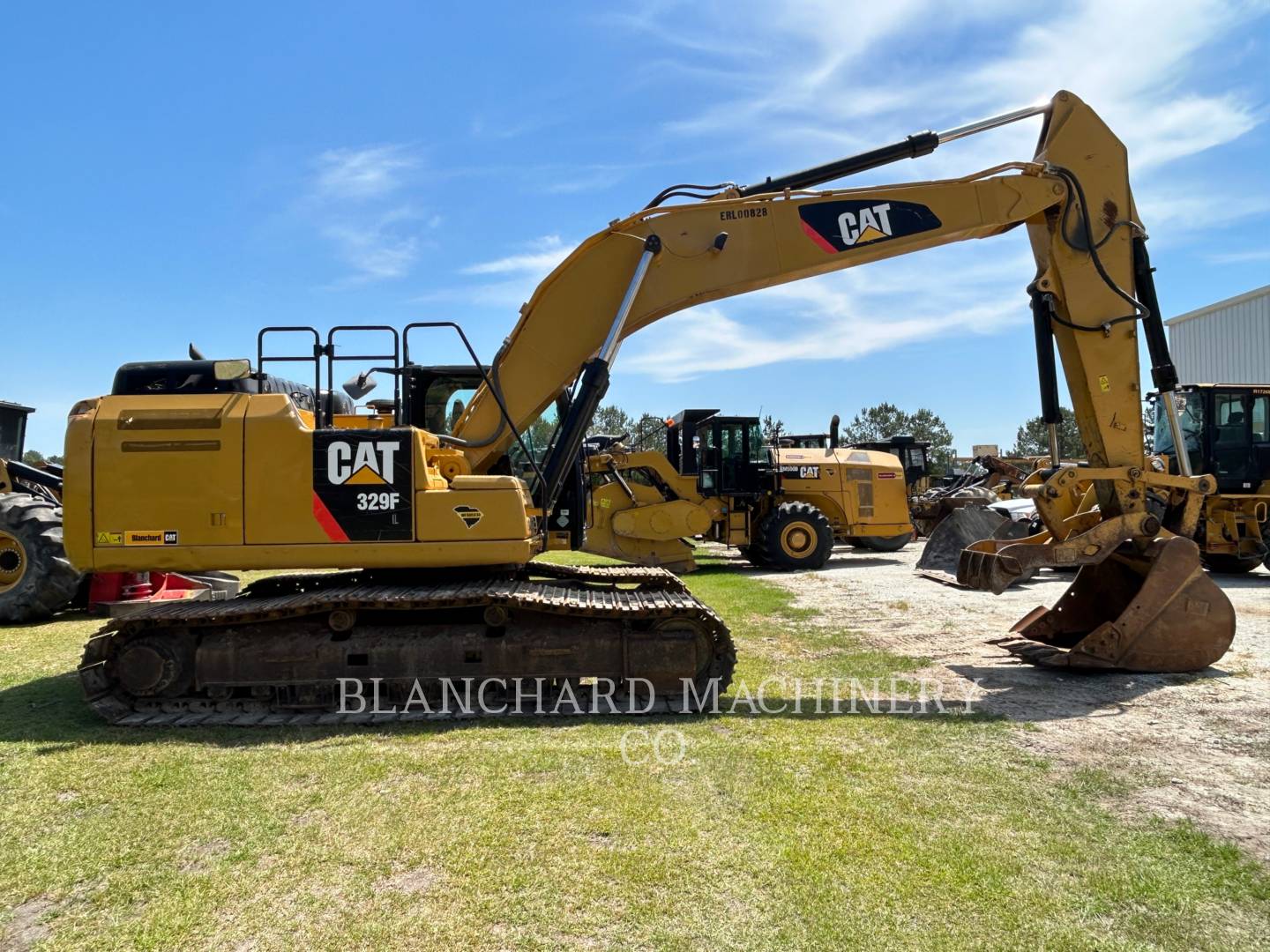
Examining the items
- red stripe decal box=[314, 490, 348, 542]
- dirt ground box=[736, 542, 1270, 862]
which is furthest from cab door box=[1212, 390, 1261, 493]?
red stripe decal box=[314, 490, 348, 542]

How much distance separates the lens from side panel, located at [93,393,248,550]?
6430 millimetres

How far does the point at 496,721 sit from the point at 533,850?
2.25 metres

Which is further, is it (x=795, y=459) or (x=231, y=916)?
(x=795, y=459)

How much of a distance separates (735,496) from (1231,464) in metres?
9.17

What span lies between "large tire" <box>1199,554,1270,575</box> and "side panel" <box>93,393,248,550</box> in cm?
1587

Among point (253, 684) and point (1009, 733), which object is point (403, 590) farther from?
point (1009, 733)

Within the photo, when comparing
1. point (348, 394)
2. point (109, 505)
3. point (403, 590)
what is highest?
point (348, 394)

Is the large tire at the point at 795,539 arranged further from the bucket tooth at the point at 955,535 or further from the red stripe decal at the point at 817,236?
the red stripe decal at the point at 817,236

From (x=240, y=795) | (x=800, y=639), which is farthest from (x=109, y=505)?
(x=800, y=639)

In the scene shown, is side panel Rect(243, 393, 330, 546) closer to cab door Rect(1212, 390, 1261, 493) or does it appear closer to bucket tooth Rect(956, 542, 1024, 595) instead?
bucket tooth Rect(956, 542, 1024, 595)

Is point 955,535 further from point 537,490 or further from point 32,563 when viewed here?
point 32,563

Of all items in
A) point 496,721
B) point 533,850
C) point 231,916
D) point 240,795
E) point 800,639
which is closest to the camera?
point 231,916

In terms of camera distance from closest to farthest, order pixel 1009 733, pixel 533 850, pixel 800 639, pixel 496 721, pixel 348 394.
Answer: pixel 533 850
pixel 1009 733
pixel 496 721
pixel 348 394
pixel 800 639

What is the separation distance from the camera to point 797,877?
147 inches
